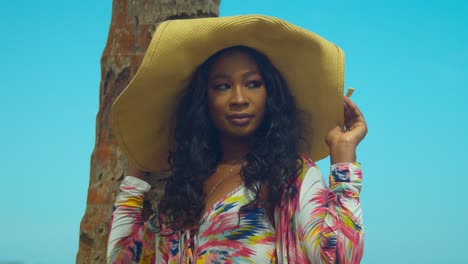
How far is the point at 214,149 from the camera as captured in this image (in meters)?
Answer: 4.75

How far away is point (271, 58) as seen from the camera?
15.3ft

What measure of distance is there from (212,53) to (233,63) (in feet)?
0.49

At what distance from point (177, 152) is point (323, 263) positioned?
3.81 ft

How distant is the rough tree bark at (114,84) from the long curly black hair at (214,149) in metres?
1.04

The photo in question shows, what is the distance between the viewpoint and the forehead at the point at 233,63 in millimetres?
4516

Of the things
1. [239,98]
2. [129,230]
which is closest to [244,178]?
[239,98]

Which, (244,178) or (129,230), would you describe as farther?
(129,230)

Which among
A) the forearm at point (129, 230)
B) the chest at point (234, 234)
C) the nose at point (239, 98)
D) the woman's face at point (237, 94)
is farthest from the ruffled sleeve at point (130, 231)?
the nose at point (239, 98)

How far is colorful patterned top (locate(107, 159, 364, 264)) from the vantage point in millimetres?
4137

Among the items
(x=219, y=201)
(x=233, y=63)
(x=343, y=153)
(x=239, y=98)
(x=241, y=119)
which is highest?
(x=233, y=63)

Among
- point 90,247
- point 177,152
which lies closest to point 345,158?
point 177,152

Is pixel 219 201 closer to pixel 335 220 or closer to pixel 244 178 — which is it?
pixel 244 178

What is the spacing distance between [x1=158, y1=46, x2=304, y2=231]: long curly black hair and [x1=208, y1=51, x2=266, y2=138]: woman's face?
0.21 ft

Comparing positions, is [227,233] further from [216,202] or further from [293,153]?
[293,153]
